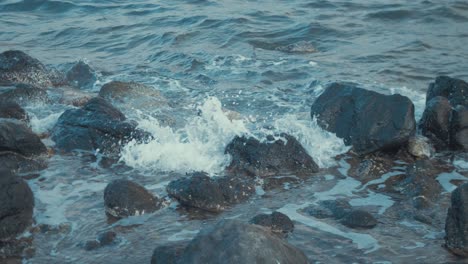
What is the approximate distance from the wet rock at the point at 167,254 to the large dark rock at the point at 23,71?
6.64 meters

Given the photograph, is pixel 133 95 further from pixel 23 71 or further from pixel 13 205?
pixel 13 205

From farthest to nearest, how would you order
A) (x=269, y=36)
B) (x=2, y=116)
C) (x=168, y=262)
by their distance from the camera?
1. (x=269, y=36)
2. (x=2, y=116)
3. (x=168, y=262)

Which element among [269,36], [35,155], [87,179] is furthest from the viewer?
[269,36]

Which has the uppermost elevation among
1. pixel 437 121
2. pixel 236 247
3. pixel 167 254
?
pixel 236 247

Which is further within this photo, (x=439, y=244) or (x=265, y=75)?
(x=265, y=75)

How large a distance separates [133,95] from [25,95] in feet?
5.08

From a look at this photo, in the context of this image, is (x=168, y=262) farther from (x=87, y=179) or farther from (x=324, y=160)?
(x=324, y=160)

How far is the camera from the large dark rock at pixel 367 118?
23.5ft

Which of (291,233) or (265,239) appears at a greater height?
(265,239)

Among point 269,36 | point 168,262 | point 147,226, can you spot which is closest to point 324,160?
point 147,226

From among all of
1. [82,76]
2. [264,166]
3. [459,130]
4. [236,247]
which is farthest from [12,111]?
[459,130]

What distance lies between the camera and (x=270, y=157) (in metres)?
6.84

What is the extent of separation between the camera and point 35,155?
7.29 metres

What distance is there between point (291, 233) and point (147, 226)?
1.23 m
